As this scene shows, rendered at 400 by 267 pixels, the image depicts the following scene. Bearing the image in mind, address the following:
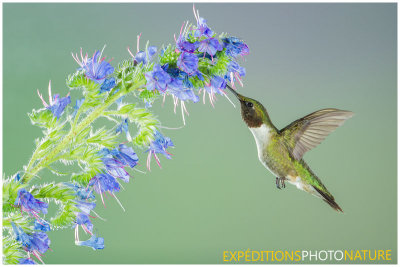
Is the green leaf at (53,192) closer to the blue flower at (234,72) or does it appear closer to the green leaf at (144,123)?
the green leaf at (144,123)

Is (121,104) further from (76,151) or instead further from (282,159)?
(282,159)

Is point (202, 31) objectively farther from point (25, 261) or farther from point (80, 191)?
point (25, 261)

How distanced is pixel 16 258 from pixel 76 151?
0.20m

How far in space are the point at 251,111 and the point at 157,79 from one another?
0.63 meters

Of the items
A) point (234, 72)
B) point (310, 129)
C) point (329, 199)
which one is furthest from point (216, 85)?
point (329, 199)

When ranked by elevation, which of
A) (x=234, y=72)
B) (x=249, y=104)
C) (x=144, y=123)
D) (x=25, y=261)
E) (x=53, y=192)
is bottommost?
(x=25, y=261)

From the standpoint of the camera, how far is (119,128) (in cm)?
75

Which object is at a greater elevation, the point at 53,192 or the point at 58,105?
the point at 58,105

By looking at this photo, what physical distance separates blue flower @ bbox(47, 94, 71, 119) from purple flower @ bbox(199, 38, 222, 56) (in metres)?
0.23

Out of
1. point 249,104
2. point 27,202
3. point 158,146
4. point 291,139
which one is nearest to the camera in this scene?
point 27,202

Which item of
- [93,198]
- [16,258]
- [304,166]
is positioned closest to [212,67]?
[93,198]

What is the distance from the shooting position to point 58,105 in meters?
0.70

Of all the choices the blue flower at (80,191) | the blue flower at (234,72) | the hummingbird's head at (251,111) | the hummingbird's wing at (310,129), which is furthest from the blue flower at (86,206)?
the hummingbird's wing at (310,129)

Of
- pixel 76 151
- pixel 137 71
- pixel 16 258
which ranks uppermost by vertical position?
pixel 137 71
